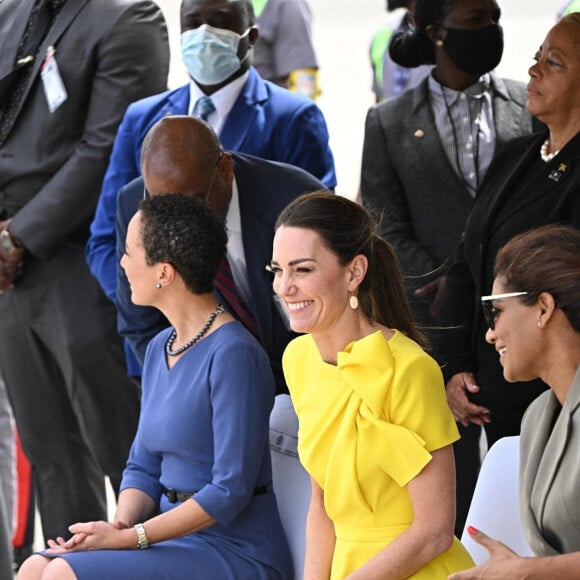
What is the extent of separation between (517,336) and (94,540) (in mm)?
1165

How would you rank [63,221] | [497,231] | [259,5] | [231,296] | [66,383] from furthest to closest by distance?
[259,5]
[66,383]
[63,221]
[231,296]
[497,231]

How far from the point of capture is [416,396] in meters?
2.61

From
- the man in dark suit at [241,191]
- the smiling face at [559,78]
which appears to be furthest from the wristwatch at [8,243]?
the smiling face at [559,78]

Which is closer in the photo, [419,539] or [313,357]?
→ [419,539]

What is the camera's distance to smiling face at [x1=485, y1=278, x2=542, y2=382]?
8.43ft

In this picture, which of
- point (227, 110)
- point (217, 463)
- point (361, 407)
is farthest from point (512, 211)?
point (227, 110)

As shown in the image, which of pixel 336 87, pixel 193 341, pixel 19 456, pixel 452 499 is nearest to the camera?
pixel 452 499

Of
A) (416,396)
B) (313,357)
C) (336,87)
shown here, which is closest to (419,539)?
(416,396)

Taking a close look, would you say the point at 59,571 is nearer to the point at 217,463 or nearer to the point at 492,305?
the point at 217,463

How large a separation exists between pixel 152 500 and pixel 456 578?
1110 millimetres

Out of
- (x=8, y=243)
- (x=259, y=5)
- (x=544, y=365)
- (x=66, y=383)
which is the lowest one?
(x=66, y=383)

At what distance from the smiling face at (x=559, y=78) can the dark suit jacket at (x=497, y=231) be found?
9 cm

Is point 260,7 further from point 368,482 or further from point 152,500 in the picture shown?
point 368,482

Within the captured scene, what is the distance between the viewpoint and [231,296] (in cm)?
350
